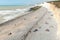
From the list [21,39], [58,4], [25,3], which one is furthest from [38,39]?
[25,3]

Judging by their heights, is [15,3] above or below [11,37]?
below

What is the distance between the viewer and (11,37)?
2.89 feet

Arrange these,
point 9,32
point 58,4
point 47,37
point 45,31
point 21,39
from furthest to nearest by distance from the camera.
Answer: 1. point 58,4
2. point 45,31
3. point 47,37
4. point 9,32
5. point 21,39

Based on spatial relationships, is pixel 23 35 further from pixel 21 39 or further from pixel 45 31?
pixel 45 31

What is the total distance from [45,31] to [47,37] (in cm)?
13

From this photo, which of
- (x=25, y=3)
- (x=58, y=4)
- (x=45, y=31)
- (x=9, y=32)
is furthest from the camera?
(x=25, y=3)

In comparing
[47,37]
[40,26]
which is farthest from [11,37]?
[40,26]

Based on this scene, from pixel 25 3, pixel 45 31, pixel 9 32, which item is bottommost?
pixel 25 3

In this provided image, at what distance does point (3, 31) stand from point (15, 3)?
283 centimetres

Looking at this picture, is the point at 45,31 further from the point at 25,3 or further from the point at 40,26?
the point at 25,3

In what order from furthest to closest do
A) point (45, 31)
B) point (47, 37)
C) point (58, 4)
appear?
1. point (58, 4)
2. point (45, 31)
3. point (47, 37)

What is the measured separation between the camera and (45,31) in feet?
4.00

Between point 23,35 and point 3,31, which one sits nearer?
point 23,35

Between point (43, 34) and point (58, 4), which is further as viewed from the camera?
point (58, 4)
